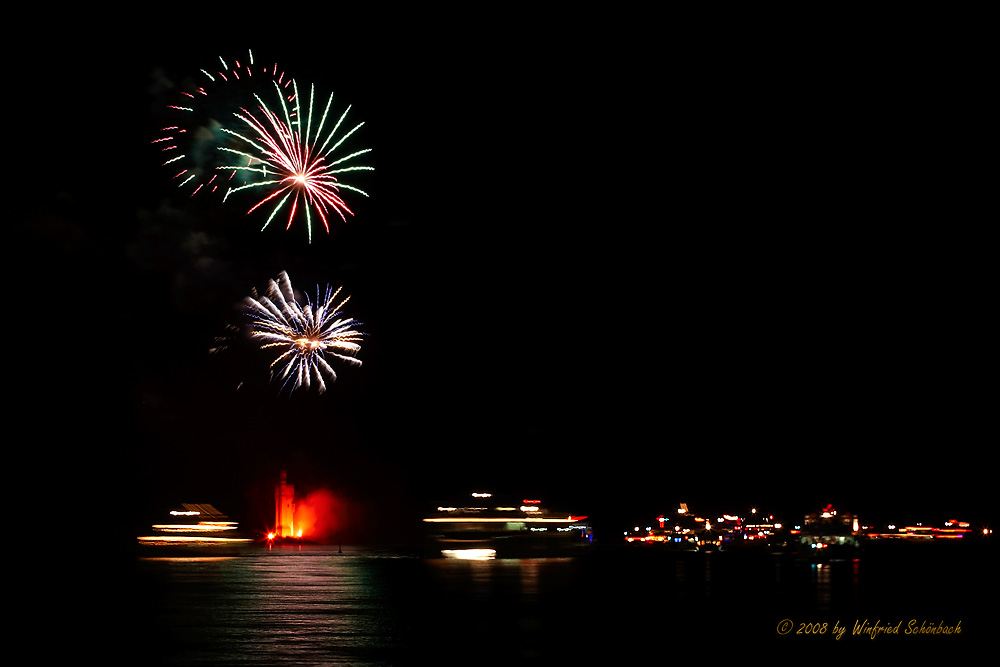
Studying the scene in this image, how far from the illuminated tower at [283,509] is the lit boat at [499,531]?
112 ft

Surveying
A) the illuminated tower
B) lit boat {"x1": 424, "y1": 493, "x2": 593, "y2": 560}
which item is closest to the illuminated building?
lit boat {"x1": 424, "y1": 493, "x2": 593, "y2": 560}

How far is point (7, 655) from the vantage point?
48.9 ft

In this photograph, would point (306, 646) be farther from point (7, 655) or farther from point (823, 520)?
point (823, 520)

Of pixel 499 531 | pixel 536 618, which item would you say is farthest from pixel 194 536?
pixel 536 618

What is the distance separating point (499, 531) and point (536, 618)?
4814 cm

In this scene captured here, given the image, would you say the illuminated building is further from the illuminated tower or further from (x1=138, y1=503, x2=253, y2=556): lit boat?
the illuminated tower

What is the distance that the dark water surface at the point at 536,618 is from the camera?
51.2 ft

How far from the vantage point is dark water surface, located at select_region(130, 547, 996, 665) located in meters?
15.6

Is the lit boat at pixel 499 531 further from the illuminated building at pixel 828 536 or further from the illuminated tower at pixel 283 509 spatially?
the illuminated tower at pixel 283 509

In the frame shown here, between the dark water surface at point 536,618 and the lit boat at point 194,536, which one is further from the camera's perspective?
the lit boat at point 194,536

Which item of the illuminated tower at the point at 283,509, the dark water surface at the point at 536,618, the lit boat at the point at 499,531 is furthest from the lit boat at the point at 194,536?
the dark water surface at the point at 536,618

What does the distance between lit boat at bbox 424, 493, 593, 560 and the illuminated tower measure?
3427cm

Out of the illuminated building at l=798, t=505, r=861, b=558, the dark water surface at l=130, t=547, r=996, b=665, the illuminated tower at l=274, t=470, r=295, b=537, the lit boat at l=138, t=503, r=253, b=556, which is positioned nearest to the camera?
the dark water surface at l=130, t=547, r=996, b=665

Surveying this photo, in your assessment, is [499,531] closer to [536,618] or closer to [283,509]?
[283,509]
